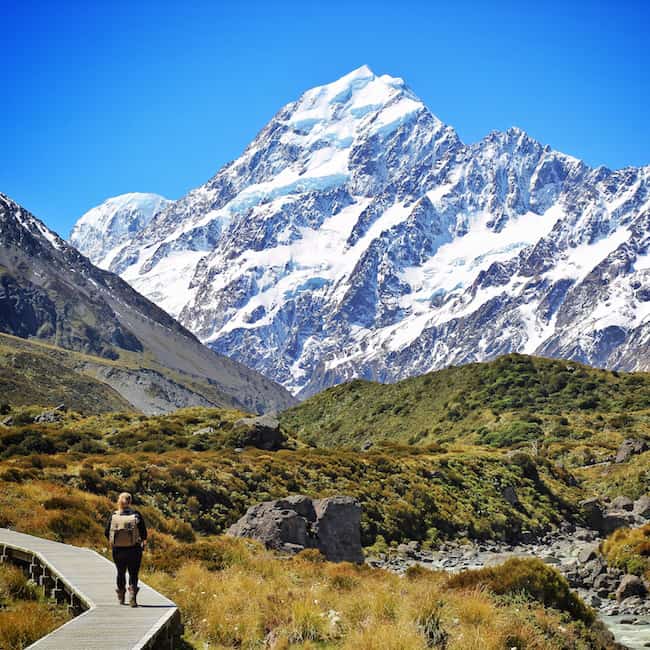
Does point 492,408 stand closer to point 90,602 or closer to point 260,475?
point 260,475

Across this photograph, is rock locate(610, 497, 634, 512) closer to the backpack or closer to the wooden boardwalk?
the wooden boardwalk

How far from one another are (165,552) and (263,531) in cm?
947

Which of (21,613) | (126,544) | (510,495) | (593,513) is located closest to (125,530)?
(126,544)

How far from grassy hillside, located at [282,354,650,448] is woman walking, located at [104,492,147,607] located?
215 feet

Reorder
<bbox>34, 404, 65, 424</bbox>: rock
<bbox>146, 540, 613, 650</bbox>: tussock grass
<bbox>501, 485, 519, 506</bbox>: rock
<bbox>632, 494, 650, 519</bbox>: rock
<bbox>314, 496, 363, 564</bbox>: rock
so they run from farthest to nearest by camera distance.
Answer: <bbox>34, 404, 65, 424</bbox>: rock → <bbox>501, 485, 519, 506</bbox>: rock → <bbox>632, 494, 650, 519</bbox>: rock → <bbox>314, 496, 363, 564</bbox>: rock → <bbox>146, 540, 613, 650</bbox>: tussock grass

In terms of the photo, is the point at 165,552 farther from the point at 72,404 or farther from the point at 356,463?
the point at 72,404

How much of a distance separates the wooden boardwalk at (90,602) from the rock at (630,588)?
857 inches

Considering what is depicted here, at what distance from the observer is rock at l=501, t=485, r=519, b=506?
2247 inches

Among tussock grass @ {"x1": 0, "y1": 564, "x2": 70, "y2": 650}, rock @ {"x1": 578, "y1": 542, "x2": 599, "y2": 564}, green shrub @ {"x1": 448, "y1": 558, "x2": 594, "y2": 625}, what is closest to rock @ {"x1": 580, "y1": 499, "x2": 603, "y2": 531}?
rock @ {"x1": 578, "y1": 542, "x2": 599, "y2": 564}

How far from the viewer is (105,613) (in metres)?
A: 14.6

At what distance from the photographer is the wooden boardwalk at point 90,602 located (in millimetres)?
12898

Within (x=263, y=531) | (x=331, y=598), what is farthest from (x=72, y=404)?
(x=331, y=598)

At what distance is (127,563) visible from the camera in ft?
52.2

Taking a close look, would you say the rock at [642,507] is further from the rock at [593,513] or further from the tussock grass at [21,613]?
the tussock grass at [21,613]
